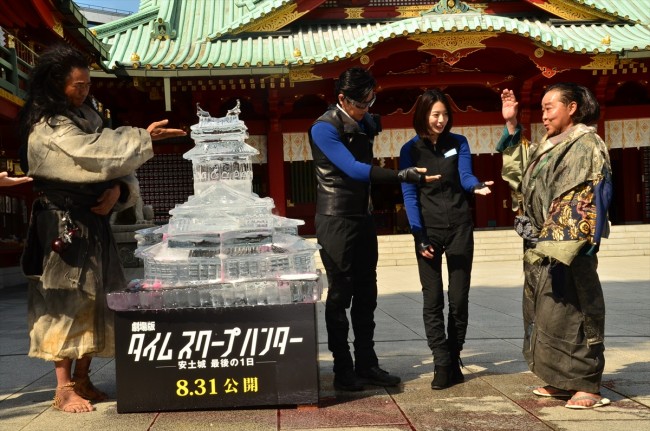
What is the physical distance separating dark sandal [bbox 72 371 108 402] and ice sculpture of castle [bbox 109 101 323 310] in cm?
59

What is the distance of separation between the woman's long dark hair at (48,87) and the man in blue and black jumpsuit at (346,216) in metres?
1.41

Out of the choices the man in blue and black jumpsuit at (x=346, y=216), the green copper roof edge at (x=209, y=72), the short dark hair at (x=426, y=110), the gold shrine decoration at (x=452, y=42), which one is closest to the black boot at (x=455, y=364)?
the man in blue and black jumpsuit at (x=346, y=216)

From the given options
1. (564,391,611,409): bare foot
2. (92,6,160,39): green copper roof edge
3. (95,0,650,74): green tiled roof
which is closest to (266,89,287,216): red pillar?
(95,0,650,74): green tiled roof

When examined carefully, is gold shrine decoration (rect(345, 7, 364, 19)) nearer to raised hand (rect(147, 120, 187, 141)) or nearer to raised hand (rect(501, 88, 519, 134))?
raised hand (rect(501, 88, 519, 134))

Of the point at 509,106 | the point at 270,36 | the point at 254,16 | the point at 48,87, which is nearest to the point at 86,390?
the point at 48,87

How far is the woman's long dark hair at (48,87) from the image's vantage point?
3.82 m

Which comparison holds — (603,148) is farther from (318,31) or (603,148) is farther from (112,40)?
(112,40)

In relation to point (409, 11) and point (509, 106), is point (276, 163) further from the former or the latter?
point (509, 106)

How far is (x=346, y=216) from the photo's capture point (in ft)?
13.6

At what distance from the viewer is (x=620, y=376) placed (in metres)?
4.34

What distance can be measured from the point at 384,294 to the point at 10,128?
661 centimetres

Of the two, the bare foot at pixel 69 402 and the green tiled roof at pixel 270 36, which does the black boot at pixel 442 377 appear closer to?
the bare foot at pixel 69 402

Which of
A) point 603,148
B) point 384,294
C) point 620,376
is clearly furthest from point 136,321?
point 384,294

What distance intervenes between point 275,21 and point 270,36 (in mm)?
351
